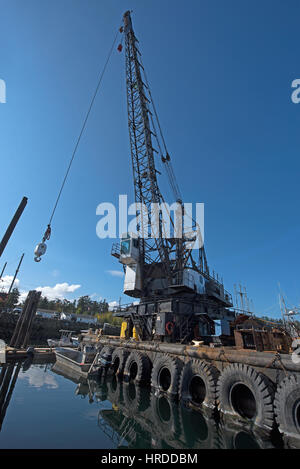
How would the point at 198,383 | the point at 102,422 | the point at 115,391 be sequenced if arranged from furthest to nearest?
the point at 115,391 < the point at 198,383 < the point at 102,422

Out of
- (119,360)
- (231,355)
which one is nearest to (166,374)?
(119,360)

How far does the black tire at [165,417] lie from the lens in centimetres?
859

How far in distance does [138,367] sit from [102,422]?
21.7 feet

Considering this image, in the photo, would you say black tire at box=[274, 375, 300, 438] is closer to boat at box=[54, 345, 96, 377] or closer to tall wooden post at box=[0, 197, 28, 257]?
boat at box=[54, 345, 96, 377]

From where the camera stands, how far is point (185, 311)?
22.3 metres

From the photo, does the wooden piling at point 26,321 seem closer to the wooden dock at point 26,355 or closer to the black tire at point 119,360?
Result: the wooden dock at point 26,355

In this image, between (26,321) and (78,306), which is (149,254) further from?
(78,306)

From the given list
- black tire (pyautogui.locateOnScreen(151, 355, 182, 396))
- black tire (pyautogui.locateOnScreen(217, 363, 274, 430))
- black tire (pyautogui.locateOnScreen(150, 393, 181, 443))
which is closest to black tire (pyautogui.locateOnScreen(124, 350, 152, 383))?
black tire (pyautogui.locateOnScreen(151, 355, 182, 396))

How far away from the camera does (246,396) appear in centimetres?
1002

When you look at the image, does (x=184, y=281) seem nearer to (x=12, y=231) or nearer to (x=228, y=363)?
(x=228, y=363)

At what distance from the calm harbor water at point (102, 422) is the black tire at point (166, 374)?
2.17 ft

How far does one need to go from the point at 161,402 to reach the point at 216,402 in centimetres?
367

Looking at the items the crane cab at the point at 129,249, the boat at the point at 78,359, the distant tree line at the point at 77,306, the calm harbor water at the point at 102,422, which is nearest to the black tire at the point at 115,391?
the calm harbor water at the point at 102,422
